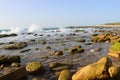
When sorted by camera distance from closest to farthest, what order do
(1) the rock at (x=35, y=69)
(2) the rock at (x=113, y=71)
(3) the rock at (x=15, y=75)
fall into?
(2) the rock at (x=113, y=71) → (3) the rock at (x=15, y=75) → (1) the rock at (x=35, y=69)

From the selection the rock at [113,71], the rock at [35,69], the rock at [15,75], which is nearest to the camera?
the rock at [113,71]

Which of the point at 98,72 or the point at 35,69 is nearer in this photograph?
the point at 98,72

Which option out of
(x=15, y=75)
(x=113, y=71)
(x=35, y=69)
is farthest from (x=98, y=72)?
(x=35, y=69)

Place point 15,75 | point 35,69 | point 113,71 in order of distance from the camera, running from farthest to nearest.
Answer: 1. point 35,69
2. point 15,75
3. point 113,71

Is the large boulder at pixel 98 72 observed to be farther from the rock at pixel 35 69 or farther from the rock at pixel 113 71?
the rock at pixel 35 69

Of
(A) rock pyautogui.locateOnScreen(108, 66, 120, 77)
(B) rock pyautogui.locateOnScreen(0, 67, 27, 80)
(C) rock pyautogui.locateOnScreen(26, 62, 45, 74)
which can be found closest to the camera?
(A) rock pyautogui.locateOnScreen(108, 66, 120, 77)

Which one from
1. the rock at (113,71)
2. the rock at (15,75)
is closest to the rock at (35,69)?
the rock at (15,75)

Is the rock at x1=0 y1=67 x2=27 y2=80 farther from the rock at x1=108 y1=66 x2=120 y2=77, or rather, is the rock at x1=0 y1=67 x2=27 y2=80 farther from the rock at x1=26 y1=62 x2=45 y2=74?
the rock at x1=108 y1=66 x2=120 y2=77

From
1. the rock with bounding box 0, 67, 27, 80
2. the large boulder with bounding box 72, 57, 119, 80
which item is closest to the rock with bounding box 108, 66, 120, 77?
the large boulder with bounding box 72, 57, 119, 80

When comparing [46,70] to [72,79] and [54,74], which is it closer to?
[54,74]

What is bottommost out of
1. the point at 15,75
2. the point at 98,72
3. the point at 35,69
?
the point at 35,69

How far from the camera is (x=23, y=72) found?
15.6 meters

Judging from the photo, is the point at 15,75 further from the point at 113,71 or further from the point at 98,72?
the point at 113,71

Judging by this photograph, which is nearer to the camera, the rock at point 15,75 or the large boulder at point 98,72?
the large boulder at point 98,72
